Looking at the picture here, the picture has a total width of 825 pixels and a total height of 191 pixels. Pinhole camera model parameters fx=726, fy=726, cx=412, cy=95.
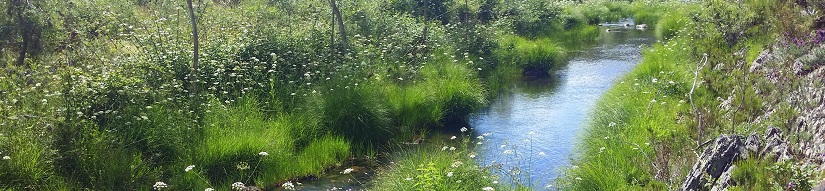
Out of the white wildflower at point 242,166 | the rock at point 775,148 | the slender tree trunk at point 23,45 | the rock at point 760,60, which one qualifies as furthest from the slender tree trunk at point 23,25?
the rock at point 760,60

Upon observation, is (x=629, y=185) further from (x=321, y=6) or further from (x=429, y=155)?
(x=321, y=6)

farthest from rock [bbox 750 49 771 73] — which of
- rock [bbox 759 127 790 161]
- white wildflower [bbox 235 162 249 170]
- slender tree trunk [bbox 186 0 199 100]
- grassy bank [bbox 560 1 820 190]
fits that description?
slender tree trunk [bbox 186 0 199 100]

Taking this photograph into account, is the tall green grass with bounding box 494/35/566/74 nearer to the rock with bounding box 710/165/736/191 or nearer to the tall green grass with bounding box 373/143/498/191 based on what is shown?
the tall green grass with bounding box 373/143/498/191

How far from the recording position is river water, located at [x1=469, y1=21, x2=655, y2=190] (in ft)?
39.4

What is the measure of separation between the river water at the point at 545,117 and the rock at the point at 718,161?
2.36m

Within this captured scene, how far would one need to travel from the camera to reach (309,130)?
13.0m

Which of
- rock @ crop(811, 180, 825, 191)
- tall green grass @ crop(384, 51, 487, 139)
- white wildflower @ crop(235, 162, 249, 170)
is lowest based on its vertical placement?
tall green grass @ crop(384, 51, 487, 139)

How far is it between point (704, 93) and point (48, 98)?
424 inches

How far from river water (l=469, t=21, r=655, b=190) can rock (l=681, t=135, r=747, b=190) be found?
2357mm

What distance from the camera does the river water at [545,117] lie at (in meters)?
12.0

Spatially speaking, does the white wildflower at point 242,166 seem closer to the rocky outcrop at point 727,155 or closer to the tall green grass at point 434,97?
the tall green grass at point 434,97

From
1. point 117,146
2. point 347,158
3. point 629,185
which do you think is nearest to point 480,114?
point 347,158

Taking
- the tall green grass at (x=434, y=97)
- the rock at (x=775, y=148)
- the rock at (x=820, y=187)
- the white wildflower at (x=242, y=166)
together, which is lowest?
the tall green grass at (x=434, y=97)

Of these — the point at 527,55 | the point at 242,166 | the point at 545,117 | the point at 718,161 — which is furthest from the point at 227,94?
the point at 527,55
